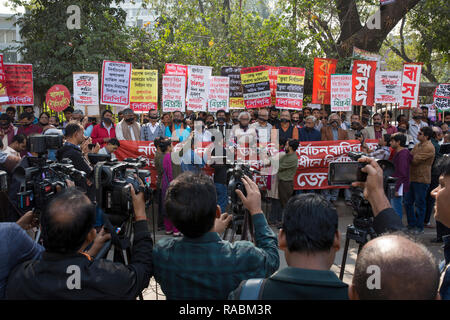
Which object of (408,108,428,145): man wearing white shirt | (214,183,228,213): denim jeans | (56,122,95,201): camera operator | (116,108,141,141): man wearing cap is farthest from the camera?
(408,108,428,145): man wearing white shirt

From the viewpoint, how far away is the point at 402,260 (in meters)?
1.51

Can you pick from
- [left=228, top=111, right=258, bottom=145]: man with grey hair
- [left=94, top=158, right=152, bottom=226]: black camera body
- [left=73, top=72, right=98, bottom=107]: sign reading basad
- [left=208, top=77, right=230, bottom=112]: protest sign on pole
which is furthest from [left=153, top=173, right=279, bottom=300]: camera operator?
[left=208, top=77, right=230, bottom=112]: protest sign on pole

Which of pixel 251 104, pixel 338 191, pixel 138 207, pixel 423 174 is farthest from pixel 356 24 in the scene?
pixel 138 207

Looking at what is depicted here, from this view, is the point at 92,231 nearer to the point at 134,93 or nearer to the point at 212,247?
the point at 212,247

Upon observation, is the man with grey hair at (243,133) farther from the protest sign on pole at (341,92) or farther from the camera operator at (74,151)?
the camera operator at (74,151)

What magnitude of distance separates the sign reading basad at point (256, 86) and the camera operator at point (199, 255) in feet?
26.9

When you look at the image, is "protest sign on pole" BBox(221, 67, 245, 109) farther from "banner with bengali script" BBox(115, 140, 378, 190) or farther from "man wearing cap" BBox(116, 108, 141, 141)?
"banner with bengali script" BBox(115, 140, 378, 190)

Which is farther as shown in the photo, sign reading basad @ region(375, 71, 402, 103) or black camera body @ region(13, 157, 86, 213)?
sign reading basad @ region(375, 71, 402, 103)

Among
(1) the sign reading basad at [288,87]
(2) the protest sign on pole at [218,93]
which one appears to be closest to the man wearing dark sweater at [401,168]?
(1) the sign reading basad at [288,87]

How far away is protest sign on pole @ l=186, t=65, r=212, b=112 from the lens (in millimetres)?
10133

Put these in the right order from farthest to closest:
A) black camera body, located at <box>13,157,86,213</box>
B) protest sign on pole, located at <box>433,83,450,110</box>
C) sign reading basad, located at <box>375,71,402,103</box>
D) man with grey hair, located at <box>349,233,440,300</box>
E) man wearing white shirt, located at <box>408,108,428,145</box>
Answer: protest sign on pole, located at <box>433,83,450,110</box>
sign reading basad, located at <box>375,71,402,103</box>
man wearing white shirt, located at <box>408,108,428,145</box>
black camera body, located at <box>13,157,86,213</box>
man with grey hair, located at <box>349,233,440,300</box>

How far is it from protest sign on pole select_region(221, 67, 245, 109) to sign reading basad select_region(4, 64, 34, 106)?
15.9 ft

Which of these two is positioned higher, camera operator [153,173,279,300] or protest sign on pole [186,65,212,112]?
protest sign on pole [186,65,212,112]

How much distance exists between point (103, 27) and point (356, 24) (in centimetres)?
894
